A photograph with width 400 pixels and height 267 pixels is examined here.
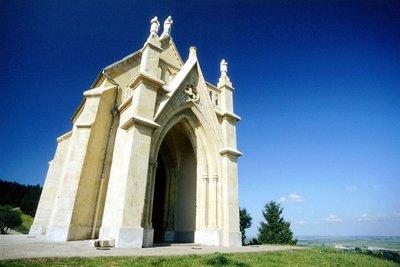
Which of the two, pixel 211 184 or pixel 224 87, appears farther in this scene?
pixel 224 87

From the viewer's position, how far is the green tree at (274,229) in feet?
77.0

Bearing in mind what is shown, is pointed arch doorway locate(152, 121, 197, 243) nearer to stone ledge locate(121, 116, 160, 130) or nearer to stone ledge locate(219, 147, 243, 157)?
stone ledge locate(219, 147, 243, 157)

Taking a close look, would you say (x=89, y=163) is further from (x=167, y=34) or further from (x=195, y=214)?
(x=167, y=34)

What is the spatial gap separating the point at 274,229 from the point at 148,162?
19.4 metres

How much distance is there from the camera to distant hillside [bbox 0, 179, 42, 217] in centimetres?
5162

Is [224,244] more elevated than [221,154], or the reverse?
[221,154]

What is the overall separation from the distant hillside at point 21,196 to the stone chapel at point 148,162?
4644 centimetres

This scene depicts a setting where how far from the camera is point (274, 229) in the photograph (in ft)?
79.5

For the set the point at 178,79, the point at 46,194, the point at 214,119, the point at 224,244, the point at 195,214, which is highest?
the point at 178,79

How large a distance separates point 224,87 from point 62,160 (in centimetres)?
1270

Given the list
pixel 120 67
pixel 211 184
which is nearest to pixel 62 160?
pixel 120 67

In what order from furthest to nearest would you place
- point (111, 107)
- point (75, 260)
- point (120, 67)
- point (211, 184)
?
1. point (120, 67)
2. point (111, 107)
3. point (211, 184)
4. point (75, 260)

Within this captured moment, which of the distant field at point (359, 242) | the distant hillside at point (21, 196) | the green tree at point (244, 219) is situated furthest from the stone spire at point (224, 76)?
the distant hillside at point (21, 196)

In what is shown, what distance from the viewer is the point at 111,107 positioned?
14.1m
